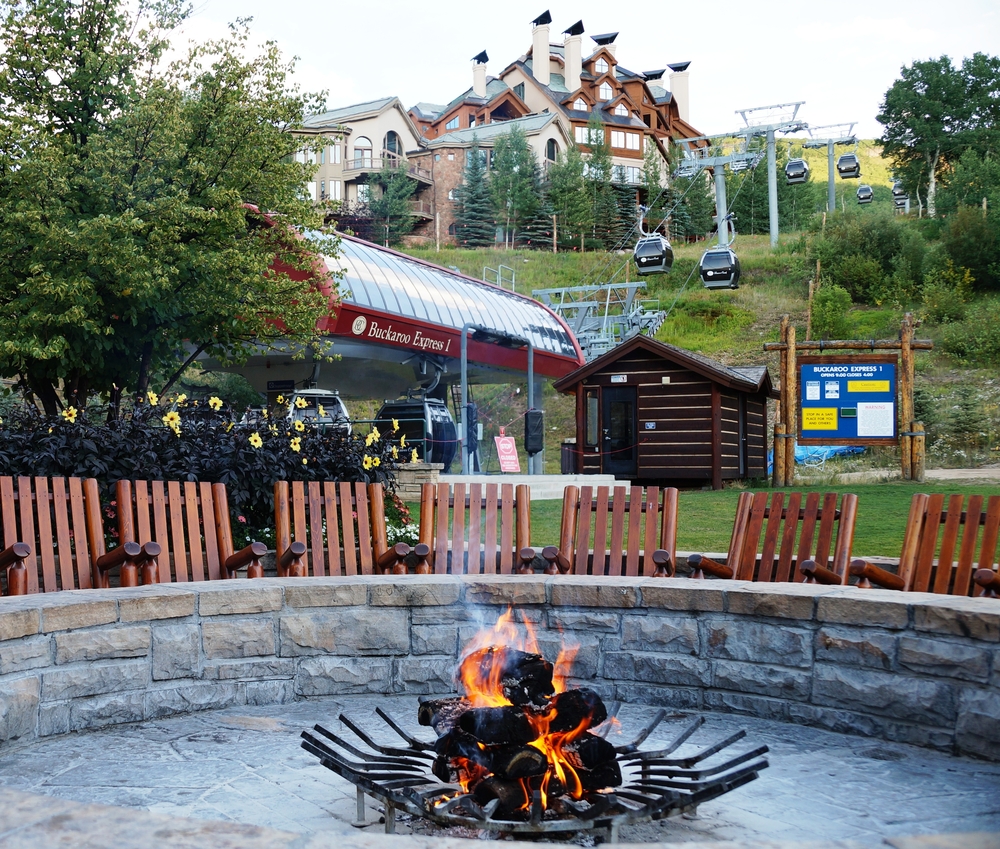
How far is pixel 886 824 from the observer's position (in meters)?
3.36

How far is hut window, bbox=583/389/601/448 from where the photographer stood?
21.9m

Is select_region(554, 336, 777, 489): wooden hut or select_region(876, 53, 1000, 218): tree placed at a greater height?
select_region(876, 53, 1000, 218): tree

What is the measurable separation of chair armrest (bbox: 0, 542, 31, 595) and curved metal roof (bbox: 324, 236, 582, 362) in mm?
15190

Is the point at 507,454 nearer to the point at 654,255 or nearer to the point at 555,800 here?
the point at 654,255

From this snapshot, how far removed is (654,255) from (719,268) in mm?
1795

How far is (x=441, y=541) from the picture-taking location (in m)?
6.28

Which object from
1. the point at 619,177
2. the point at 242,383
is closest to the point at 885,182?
the point at 619,177

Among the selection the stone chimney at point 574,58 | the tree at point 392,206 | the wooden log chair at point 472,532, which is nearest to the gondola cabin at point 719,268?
the wooden log chair at point 472,532

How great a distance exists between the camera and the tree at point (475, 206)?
64312 millimetres

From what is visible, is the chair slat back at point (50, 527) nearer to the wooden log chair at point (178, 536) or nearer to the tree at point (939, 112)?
the wooden log chair at point (178, 536)

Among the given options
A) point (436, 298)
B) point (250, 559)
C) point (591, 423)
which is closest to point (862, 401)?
point (591, 423)

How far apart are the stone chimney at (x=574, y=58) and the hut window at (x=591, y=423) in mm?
56571

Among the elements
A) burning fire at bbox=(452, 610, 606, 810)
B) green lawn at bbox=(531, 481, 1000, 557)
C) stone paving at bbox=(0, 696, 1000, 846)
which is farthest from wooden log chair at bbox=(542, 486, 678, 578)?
green lawn at bbox=(531, 481, 1000, 557)

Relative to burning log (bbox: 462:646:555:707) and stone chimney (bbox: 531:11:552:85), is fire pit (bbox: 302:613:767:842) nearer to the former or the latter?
burning log (bbox: 462:646:555:707)
